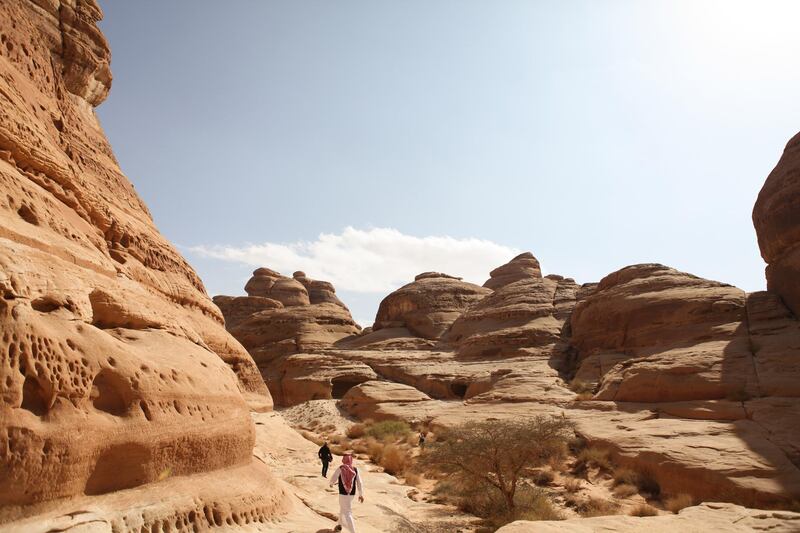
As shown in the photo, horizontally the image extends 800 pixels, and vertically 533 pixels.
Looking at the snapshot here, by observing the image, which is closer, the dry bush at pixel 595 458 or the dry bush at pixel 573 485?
the dry bush at pixel 573 485

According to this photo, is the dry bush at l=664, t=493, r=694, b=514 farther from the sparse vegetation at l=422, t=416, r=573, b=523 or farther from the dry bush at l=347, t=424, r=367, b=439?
the dry bush at l=347, t=424, r=367, b=439

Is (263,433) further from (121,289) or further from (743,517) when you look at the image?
(743,517)

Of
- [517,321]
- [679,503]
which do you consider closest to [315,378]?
[517,321]

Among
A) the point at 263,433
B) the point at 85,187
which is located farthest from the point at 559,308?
the point at 85,187

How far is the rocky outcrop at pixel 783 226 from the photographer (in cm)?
2045

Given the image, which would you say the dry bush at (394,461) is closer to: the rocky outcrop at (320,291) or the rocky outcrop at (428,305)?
the rocky outcrop at (428,305)

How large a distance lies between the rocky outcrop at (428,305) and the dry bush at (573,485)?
2401 centimetres

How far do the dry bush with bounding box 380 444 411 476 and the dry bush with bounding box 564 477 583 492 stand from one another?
5.49 m

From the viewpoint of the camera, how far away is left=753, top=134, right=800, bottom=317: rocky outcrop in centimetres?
2045

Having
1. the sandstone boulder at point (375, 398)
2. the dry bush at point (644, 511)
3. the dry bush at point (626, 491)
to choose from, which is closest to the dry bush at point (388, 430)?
the sandstone boulder at point (375, 398)

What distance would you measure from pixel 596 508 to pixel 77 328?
1224 centimetres

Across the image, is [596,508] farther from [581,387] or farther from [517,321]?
[517,321]

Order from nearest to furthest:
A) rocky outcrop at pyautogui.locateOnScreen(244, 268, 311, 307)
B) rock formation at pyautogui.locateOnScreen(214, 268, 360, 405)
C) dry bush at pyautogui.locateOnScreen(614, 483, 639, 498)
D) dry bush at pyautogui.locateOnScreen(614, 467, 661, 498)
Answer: dry bush at pyautogui.locateOnScreen(614, 483, 639, 498)
dry bush at pyautogui.locateOnScreen(614, 467, 661, 498)
rock formation at pyautogui.locateOnScreen(214, 268, 360, 405)
rocky outcrop at pyautogui.locateOnScreen(244, 268, 311, 307)

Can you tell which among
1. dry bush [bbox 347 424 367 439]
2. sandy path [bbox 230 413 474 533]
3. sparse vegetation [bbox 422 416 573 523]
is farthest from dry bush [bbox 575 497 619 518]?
dry bush [bbox 347 424 367 439]
